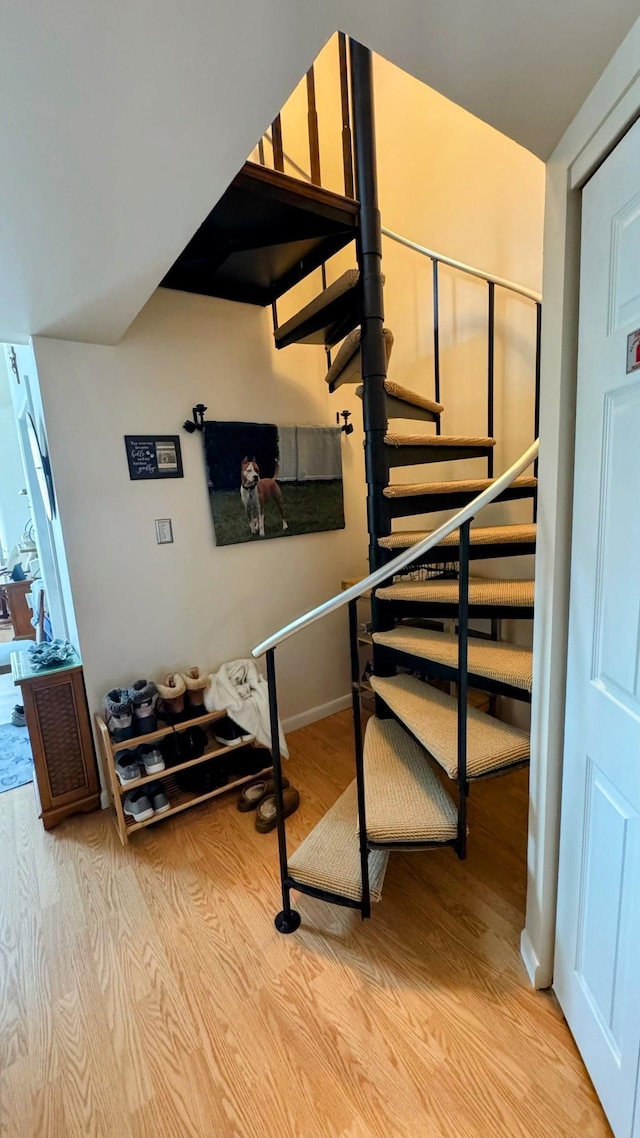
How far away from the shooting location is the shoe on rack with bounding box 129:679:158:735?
6.40 feet

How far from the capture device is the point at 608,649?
0.90m

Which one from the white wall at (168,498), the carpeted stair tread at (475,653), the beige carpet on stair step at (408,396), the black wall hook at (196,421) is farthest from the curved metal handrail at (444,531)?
the black wall hook at (196,421)

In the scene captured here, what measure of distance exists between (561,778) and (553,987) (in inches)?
23.3

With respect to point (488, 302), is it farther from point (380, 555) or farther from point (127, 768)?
point (127, 768)

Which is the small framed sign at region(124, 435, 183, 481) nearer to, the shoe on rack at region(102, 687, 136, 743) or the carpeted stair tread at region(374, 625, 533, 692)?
the shoe on rack at region(102, 687, 136, 743)

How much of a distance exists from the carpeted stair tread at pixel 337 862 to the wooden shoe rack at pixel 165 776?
0.66 m

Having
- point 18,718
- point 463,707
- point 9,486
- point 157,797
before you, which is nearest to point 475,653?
point 463,707

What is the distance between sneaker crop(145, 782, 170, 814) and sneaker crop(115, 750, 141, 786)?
0.08 metres

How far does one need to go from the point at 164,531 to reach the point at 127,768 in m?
1.03

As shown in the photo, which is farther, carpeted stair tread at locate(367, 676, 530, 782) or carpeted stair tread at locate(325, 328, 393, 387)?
carpeted stair tread at locate(325, 328, 393, 387)

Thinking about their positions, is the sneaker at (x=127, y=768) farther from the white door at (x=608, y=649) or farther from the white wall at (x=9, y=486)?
the white wall at (x=9, y=486)

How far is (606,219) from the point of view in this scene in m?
0.84

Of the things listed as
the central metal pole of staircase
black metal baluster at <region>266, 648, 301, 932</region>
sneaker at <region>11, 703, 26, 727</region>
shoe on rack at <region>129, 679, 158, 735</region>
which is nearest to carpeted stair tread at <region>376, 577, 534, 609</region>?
the central metal pole of staircase

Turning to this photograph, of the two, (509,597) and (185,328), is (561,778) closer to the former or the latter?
(509,597)
